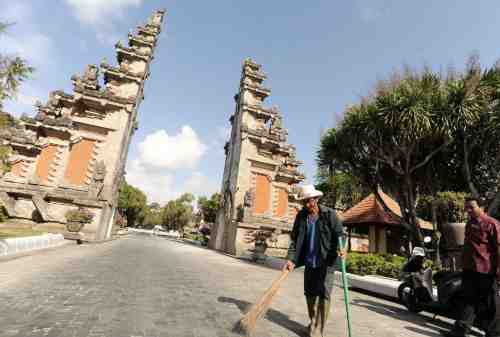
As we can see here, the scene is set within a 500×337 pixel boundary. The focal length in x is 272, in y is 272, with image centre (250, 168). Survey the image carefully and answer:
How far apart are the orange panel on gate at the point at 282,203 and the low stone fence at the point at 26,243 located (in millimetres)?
17660

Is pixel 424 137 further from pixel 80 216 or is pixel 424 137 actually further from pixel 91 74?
pixel 91 74

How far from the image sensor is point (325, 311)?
135 inches

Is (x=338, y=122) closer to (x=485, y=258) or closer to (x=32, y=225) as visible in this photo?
(x=485, y=258)

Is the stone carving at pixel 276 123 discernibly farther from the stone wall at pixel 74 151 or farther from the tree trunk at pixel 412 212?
the tree trunk at pixel 412 212

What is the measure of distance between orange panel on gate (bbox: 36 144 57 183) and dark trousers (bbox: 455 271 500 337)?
79.7 ft

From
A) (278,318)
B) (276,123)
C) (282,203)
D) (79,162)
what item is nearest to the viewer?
(278,318)

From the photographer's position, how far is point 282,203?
2595 cm

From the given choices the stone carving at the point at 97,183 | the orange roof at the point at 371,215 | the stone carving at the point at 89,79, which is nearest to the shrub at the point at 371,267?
the orange roof at the point at 371,215

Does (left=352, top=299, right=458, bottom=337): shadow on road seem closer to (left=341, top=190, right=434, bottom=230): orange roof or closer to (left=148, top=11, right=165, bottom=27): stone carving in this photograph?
(left=341, top=190, right=434, bottom=230): orange roof

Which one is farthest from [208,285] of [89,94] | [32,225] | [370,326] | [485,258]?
[89,94]

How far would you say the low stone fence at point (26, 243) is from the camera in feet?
24.2

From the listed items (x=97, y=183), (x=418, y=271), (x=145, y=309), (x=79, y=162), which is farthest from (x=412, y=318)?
(x=79, y=162)

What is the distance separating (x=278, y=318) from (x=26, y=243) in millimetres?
8895

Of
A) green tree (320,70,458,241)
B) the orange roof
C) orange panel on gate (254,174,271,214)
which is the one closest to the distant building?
orange panel on gate (254,174,271,214)
